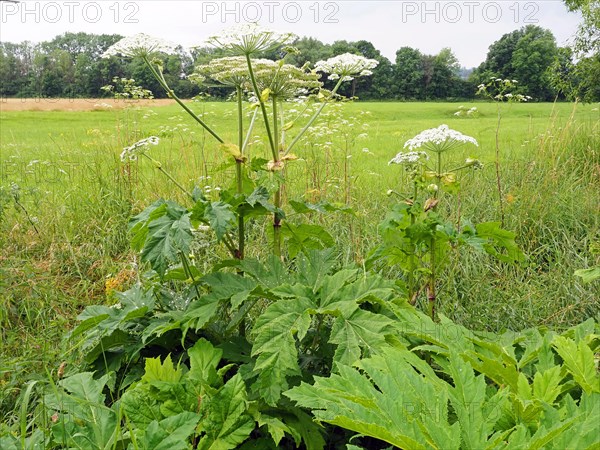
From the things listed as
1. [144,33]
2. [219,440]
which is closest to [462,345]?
[219,440]

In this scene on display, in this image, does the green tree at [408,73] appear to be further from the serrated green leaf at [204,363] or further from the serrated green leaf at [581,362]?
the serrated green leaf at [581,362]

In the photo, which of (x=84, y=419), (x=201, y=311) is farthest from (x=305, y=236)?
(x=84, y=419)

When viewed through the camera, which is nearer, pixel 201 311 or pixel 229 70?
pixel 201 311

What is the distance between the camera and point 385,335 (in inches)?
66.5

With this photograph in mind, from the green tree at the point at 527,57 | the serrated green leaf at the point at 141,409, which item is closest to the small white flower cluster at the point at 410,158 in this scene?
the serrated green leaf at the point at 141,409

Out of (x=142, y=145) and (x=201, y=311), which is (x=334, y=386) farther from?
(x=142, y=145)

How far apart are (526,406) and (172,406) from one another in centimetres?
92

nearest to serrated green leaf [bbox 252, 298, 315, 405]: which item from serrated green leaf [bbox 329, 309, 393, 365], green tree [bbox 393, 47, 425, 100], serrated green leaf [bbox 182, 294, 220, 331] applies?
serrated green leaf [bbox 329, 309, 393, 365]

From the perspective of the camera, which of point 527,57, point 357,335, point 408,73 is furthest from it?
point 408,73

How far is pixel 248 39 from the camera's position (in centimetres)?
185

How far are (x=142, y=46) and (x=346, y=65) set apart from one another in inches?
33.3

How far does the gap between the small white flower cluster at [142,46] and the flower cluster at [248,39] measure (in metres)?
0.23

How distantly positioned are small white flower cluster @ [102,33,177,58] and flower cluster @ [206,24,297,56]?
0.23 m

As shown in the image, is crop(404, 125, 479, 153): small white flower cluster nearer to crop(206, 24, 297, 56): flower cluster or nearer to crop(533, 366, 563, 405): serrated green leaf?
crop(206, 24, 297, 56): flower cluster
